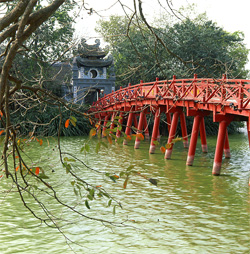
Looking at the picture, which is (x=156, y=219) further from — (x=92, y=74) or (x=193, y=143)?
(x=92, y=74)

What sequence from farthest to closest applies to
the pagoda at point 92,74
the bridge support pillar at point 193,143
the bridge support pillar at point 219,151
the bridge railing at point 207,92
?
the pagoda at point 92,74
the bridge support pillar at point 193,143
the bridge support pillar at point 219,151
the bridge railing at point 207,92

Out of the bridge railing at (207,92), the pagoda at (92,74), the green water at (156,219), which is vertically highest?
the pagoda at (92,74)

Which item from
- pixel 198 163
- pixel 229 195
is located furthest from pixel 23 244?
pixel 198 163

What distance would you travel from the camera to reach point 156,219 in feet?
Answer: 31.0

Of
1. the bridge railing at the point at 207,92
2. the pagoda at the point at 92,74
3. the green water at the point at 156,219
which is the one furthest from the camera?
the pagoda at the point at 92,74

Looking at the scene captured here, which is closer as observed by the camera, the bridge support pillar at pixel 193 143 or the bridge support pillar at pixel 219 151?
the bridge support pillar at pixel 219 151

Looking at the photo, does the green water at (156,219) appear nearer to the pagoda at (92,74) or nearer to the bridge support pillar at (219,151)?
the bridge support pillar at (219,151)

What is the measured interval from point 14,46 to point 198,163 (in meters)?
15.0

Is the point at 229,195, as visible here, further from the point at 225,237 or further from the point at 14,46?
the point at 14,46

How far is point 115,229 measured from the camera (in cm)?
870

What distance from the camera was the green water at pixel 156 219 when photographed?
7.78m

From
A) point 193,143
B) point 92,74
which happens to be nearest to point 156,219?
point 193,143

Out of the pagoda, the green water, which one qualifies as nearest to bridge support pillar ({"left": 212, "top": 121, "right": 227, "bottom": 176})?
the green water

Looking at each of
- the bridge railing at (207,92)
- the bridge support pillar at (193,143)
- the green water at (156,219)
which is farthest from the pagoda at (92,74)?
the green water at (156,219)
